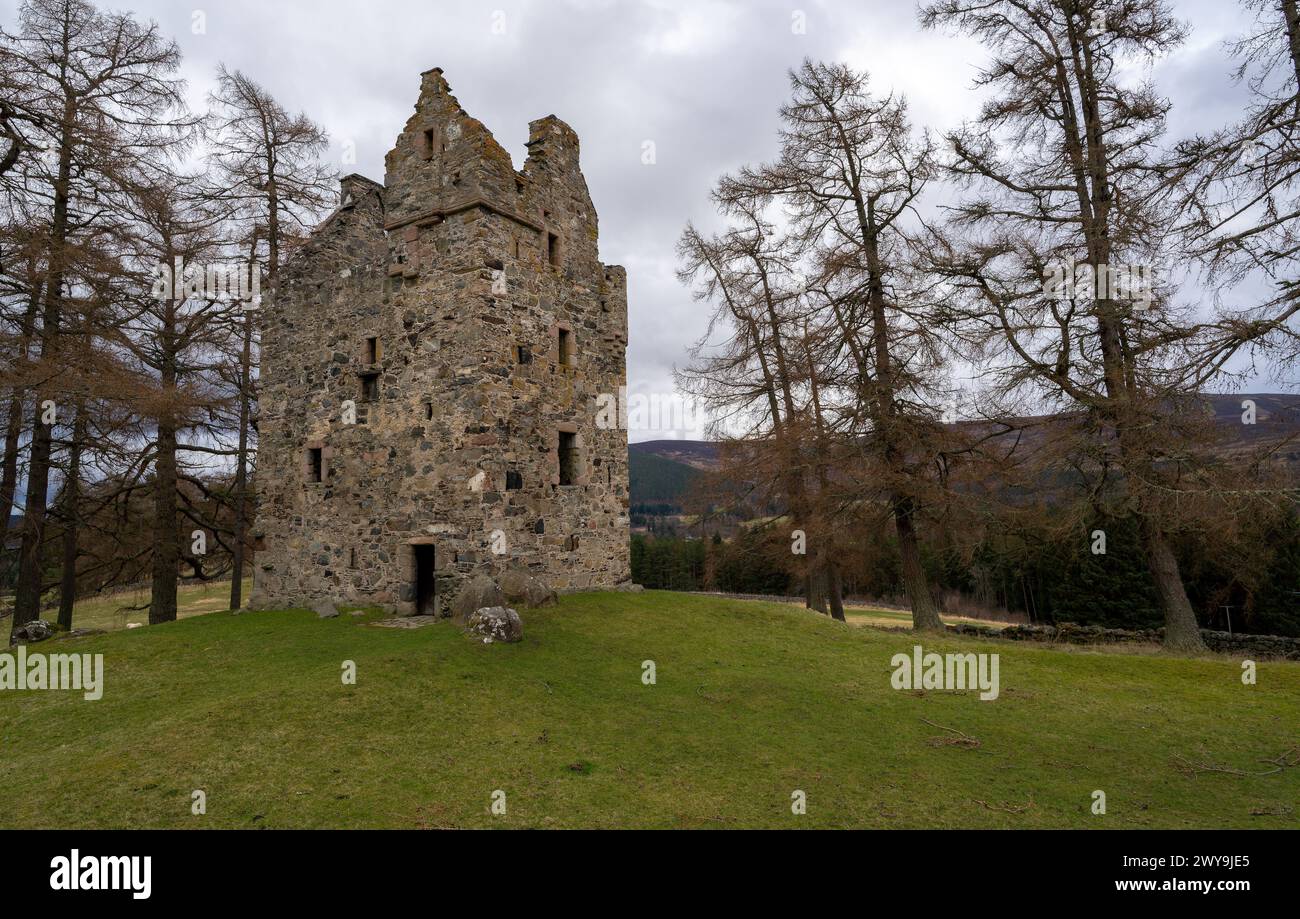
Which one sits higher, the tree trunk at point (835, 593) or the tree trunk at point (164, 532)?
the tree trunk at point (164, 532)

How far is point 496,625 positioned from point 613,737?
3971 millimetres

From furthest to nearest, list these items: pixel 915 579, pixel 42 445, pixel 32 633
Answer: pixel 915 579
pixel 42 445
pixel 32 633

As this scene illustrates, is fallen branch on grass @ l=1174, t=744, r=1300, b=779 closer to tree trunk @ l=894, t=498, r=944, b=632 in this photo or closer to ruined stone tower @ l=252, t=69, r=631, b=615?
tree trunk @ l=894, t=498, r=944, b=632

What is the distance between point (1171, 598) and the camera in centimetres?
1565

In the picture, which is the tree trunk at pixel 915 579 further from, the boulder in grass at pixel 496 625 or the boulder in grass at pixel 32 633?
the boulder in grass at pixel 32 633

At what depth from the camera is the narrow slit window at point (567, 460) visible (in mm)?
16219

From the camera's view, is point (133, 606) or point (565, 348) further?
point (133, 606)

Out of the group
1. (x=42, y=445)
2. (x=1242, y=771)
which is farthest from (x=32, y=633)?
(x=1242, y=771)

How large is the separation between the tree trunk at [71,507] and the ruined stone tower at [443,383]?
393cm

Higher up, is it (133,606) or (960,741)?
(960,741)

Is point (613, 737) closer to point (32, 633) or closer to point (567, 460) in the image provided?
point (567, 460)

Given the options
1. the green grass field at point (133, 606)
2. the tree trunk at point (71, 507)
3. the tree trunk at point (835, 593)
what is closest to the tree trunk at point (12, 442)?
the tree trunk at point (71, 507)

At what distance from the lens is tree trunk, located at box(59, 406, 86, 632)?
15.1m
